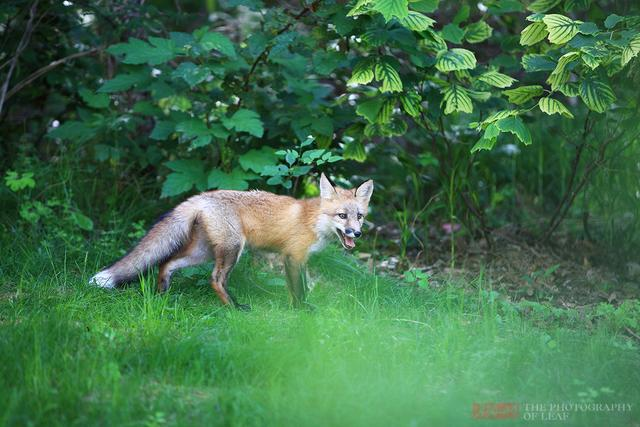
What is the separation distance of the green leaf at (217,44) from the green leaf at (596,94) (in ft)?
9.02

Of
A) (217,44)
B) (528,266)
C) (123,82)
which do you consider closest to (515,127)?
(528,266)

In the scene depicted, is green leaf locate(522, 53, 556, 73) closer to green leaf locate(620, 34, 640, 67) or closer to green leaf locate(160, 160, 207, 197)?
green leaf locate(620, 34, 640, 67)

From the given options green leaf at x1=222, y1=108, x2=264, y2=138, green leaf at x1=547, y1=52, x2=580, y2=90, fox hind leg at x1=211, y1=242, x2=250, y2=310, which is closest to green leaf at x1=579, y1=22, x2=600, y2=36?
green leaf at x1=547, y1=52, x2=580, y2=90

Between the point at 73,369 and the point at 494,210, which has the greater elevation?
the point at 73,369

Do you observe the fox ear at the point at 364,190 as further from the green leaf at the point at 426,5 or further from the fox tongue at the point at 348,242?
the green leaf at the point at 426,5

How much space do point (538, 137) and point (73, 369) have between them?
6234 mm

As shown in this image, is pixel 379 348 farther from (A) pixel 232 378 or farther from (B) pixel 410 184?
(B) pixel 410 184

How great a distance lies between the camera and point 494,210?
26.7 feet

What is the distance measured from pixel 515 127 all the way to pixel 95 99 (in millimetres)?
3804

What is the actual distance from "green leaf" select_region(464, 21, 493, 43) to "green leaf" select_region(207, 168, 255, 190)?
214 cm

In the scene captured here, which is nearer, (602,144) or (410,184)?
(602,144)

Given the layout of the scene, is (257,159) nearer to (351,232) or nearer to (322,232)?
(322,232)

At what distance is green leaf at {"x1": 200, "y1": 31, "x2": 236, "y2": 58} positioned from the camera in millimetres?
→ 6055

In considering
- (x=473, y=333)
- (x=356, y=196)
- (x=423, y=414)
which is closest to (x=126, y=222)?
(x=356, y=196)
